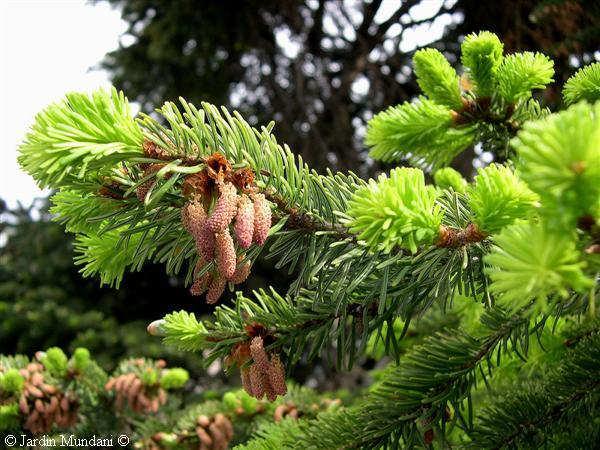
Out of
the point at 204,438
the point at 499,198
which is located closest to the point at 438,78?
the point at 499,198

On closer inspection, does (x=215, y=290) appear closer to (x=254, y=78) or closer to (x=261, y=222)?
(x=261, y=222)

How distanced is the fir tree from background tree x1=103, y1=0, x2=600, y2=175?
2.29 m

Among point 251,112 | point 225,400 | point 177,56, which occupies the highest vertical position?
point 177,56

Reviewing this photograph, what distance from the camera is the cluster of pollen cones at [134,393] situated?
139 centimetres

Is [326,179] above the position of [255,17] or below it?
below

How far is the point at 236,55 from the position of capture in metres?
3.16

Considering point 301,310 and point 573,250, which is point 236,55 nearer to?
point 301,310

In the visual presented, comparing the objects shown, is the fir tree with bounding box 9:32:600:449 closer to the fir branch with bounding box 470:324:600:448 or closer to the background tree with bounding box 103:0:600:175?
the fir branch with bounding box 470:324:600:448

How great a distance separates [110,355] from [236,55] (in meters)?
1.73

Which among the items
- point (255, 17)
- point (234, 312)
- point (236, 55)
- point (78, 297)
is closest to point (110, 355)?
point (78, 297)

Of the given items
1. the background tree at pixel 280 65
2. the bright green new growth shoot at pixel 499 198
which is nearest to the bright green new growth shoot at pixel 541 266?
the bright green new growth shoot at pixel 499 198

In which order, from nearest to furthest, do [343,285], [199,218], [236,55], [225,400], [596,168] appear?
[596,168]
[199,218]
[343,285]
[225,400]
[236,55]

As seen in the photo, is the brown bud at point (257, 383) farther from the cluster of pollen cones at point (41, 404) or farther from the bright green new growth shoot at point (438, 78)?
the cluster of pollen cones at point (41, 404)

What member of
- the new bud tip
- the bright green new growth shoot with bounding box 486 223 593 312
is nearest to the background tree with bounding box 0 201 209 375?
the new bud tip
